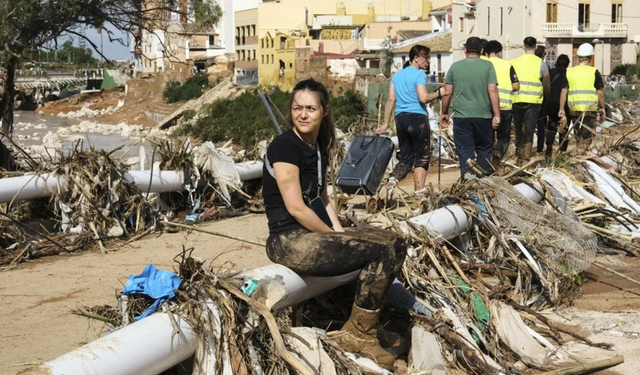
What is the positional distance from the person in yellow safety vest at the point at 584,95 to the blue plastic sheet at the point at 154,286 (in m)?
8.41

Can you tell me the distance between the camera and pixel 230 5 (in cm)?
8331

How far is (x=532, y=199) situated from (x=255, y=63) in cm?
6141

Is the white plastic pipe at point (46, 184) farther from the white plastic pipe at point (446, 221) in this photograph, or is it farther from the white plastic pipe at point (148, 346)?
the white plastic pipe at point (148, 346)

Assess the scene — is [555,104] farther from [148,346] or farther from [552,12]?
[552,12]

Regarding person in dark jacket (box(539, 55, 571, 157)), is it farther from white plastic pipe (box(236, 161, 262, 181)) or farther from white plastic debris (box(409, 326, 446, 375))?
white plastic debris (box(409, 326, 446, 375))

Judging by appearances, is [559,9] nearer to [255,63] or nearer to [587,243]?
[255,63]

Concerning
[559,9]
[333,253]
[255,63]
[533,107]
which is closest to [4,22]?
[533,107]

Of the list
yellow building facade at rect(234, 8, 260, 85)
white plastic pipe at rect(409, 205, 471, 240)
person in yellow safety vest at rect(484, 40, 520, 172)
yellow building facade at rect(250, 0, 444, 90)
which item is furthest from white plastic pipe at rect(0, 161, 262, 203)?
yellow building facade at rect(234, 8, 260, 85)

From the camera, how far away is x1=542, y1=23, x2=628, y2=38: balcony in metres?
47.1

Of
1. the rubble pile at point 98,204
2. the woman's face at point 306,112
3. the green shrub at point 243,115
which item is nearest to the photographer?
the woman's face at point 306,112

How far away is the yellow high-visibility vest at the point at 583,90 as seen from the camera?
468 inches

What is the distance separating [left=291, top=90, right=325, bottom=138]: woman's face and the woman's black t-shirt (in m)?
0.07

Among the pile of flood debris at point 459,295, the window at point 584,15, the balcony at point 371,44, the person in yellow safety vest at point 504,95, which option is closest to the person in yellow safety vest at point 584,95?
the person in yellow safety vest at point 504,95

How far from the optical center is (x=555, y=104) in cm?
1219
